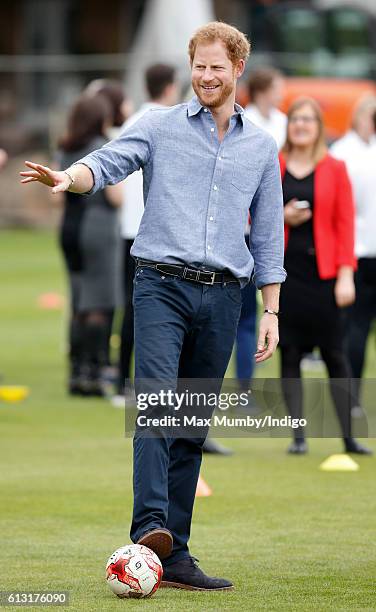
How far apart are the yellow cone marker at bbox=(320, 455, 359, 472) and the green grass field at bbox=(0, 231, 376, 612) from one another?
0.23 ft

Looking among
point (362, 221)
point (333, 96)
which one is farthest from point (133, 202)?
point (333, 96)

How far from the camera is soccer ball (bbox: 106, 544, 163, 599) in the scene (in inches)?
236

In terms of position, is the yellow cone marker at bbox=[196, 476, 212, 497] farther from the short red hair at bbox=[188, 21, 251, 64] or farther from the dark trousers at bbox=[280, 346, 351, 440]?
the short red hair at bbox=[188, 21, 251, 64]

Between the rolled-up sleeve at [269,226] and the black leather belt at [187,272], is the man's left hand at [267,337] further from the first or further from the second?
the black leather belt at [187,272]

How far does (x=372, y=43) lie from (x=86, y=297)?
2170 cm

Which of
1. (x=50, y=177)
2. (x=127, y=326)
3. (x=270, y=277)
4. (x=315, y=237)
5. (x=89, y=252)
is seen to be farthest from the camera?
(x=89, y=252)

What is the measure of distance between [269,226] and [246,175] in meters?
0.25

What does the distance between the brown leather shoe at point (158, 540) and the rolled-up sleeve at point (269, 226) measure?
1.13 metres

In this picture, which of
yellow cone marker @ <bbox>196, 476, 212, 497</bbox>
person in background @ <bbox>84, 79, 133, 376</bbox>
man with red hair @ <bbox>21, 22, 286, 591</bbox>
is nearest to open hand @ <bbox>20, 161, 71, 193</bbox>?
man with red hair @ <bbox>21, 22, 286, 591</bbox>

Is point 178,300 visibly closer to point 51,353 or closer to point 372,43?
point 51,353

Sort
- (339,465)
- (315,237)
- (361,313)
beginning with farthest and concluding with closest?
(361,313) < (315,237) < (339,465)

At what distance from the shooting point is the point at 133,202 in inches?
436

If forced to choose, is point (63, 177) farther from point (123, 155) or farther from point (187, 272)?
point (187, 272)

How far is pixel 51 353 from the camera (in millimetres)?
15242
